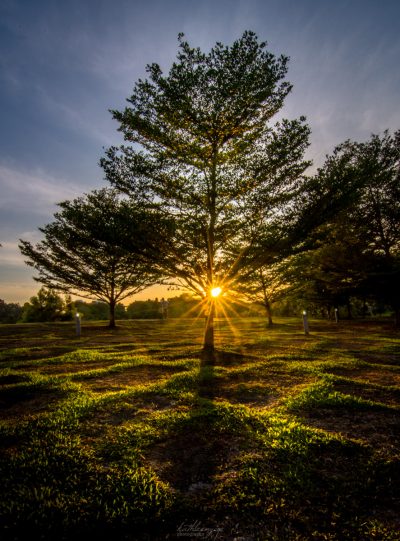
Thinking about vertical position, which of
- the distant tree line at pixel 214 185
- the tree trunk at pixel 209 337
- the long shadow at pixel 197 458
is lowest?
the long shadow at pixel 197 458

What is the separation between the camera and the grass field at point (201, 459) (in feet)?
8.57

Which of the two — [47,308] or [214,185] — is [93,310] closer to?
[47,308]

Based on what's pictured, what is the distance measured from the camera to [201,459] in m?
3.72

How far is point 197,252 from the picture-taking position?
11.0m

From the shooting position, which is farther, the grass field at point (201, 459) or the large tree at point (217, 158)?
the large tree at point (217, 158)

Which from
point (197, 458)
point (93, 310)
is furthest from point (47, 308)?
point (197, 458)

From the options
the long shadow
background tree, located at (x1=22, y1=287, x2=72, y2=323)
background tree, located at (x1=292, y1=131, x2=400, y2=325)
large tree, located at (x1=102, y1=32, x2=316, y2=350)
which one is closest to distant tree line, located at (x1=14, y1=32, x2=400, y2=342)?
large tree, located at (x1=102, y1=32, x2=316, y2=350)

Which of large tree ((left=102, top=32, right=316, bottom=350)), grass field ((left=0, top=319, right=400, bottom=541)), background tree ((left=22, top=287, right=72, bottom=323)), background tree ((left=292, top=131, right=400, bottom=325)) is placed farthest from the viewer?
background tree ((left=22, top=287, right=72, bottom=323))

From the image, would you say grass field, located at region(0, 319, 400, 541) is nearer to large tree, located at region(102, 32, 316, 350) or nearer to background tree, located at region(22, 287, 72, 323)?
large tree, located at region(102, 32, 316, 350)

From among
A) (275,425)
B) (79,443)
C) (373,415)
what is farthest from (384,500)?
(79,443)

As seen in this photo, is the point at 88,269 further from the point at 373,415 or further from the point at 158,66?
the point at 373,415

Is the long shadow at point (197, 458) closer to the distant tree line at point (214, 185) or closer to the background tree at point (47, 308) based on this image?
the distant tree line at point (214, 185)

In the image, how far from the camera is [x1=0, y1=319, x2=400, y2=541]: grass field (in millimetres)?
2613

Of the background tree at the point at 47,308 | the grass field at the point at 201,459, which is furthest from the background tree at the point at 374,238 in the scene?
the background tree at the point at 47,308
